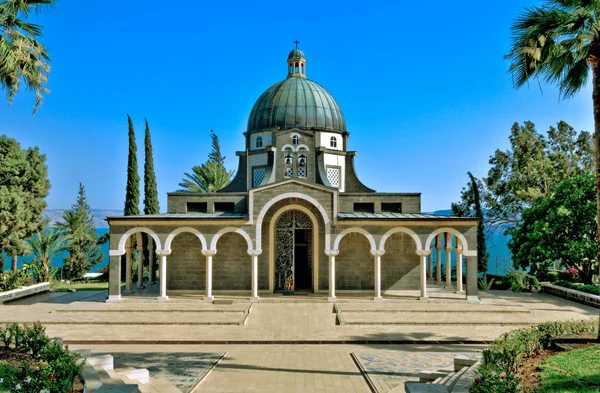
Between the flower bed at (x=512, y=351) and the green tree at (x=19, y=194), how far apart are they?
28782mm

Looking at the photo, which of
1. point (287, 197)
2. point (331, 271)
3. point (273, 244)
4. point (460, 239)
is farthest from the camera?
point (273, 244)

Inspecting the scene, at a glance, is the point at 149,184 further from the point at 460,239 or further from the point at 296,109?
the point at 460,239

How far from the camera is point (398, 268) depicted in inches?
1103

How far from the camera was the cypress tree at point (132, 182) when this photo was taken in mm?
34131

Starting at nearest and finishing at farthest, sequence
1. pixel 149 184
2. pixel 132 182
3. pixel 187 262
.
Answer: pixel 187 262
pixel 132 182
pixel 149 184

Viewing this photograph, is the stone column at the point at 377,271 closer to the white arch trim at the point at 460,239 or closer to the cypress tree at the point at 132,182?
the white arch trim at the point at 460,239

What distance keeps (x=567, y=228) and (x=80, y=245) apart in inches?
1361

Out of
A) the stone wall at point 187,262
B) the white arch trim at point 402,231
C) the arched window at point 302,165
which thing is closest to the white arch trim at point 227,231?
the stone wall at point 187,262

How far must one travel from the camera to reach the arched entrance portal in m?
27.5

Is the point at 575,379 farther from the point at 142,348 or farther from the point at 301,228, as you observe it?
the point at 301,228

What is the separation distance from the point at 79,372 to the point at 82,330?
9.85 m

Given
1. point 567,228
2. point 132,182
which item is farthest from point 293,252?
point 567,228

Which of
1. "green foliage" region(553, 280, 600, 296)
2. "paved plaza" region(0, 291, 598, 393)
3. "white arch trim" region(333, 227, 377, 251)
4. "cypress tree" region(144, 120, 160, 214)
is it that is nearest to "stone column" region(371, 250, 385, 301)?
"white arch trim" region(333, 227, 377, 251)

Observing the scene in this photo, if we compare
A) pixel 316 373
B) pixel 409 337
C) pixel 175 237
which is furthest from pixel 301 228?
pixel 316 373
